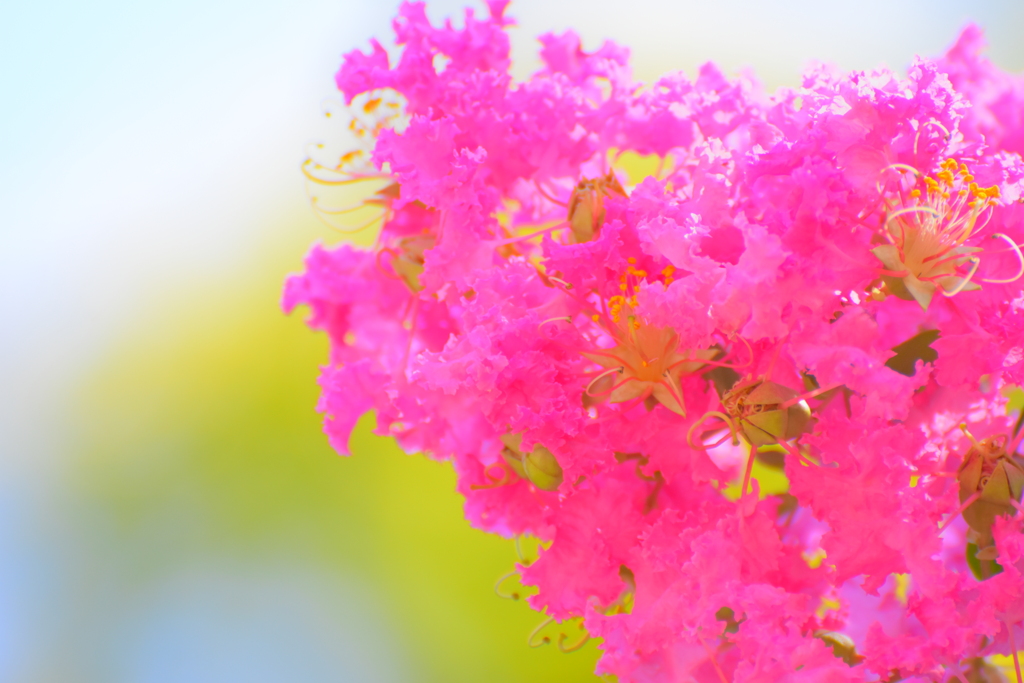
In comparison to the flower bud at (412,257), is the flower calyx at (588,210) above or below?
above

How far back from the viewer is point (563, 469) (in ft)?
1.91

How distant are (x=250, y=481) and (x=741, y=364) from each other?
2003mm

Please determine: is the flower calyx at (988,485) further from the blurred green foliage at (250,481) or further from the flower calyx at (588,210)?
the blurred green foliage at (250,481)

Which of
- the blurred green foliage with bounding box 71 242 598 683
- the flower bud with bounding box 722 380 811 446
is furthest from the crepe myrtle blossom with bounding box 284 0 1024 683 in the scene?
the blurred green foliage with bounding box 71 242 598 683

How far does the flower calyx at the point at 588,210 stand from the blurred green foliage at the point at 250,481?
1699 millimetres

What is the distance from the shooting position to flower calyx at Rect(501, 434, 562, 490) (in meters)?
0.59

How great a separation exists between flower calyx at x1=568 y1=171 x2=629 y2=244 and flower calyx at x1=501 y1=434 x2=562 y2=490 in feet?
0.47

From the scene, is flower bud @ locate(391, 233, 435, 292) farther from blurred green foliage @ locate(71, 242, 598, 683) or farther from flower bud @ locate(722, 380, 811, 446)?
blurred green foliage @ locate(71, 242, 598, 683)

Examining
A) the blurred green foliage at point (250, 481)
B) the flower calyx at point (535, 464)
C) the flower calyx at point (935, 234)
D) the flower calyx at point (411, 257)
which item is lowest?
the blurred green foliage at point (250, 481)

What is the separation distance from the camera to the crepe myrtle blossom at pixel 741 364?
1.81ft

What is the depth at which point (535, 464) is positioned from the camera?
0.59 m

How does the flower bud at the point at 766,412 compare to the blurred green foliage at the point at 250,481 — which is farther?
the blurred green foliage at the point at 250,481

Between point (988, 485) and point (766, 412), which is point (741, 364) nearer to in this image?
point (766, 412)

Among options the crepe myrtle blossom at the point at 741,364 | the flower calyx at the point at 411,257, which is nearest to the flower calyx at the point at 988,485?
the crepe myrtle blossom at the point at 741,364
